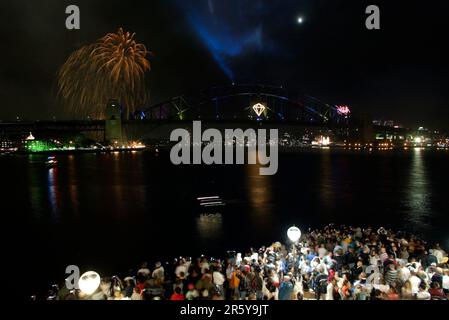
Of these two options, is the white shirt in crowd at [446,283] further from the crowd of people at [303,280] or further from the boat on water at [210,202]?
the boat on water at [210,202]

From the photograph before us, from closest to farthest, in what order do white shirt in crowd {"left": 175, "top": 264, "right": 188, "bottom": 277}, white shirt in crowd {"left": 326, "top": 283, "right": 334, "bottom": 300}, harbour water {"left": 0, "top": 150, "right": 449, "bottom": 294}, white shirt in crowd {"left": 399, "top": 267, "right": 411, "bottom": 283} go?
1. white shirt in crowd {"left": 326, "top": 283, "right": 334, "bottom": 300}
2. white shirt in crowd {"left": 399, "top": 267, "right": 411, "bottom": 283}
3. white shirt in crowd {"left": 175, "top": 264, "right": 188, "bottom": 277}
4. harbour water {"left": 0, "top": 150, "right": 449, "bottom": 294}

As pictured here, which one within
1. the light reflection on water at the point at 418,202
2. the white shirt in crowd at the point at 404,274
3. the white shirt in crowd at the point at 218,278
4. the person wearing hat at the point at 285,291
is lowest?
the light reflection on water at the point at 418,202

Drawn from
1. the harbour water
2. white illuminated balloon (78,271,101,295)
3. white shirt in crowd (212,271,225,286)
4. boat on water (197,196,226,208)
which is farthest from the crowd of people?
boat on water (197,196,226,208)

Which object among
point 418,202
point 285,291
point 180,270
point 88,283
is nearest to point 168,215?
point 180,270

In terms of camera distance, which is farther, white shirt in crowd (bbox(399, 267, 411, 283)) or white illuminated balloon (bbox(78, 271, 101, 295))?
white illuminated balloon (bbox(78, 271, 101, 295))

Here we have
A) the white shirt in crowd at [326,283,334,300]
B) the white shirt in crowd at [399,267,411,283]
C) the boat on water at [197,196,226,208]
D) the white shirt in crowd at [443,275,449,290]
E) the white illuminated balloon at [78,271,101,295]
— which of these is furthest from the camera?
the boat on water at [197,196,226,208]

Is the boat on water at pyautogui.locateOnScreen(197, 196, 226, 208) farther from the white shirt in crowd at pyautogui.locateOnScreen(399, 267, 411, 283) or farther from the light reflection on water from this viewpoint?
the white shirt in crowd at pyautogui.locateOnScreen(399, 267, 411, 283)

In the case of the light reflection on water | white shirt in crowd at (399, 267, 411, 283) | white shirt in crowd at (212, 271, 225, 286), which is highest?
white shirt in crowd at (399, 267, 411, 283)

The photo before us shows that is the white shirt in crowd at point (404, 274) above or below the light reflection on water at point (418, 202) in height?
above

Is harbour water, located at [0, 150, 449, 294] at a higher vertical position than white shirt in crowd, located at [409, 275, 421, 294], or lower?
lower

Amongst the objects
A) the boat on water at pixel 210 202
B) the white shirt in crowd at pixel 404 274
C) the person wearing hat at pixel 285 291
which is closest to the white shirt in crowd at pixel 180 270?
the person wearing hat at pixel 285 291
